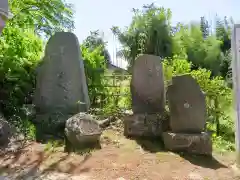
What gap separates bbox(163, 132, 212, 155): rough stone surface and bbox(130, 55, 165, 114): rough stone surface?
118cm

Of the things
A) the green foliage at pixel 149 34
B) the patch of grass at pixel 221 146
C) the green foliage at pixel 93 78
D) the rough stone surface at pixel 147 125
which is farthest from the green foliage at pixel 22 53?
the green foliage at pixel 149 34

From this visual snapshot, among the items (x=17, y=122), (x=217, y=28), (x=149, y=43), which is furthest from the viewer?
(x=217, y=28)

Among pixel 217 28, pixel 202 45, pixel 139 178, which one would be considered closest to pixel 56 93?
pixel 139 178

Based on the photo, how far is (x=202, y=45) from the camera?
17.0m

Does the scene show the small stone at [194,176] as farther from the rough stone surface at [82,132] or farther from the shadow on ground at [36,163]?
the rough stone surface at [82,132]

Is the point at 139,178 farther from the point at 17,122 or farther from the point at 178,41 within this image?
the point at 178,41

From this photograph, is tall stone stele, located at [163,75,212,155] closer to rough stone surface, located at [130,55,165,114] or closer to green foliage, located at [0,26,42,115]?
rough stone surface, located at [130,55,165,114]

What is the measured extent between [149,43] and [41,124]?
11048 millimetres

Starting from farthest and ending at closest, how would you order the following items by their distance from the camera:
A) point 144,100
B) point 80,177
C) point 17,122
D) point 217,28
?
point 217,28 < point 144,100 < point 17,122 < point 80,177

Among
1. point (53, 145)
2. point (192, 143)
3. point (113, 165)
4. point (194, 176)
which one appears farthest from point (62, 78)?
A: point (194, 176)

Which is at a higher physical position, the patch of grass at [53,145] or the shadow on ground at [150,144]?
the patch of grass at [53,145]

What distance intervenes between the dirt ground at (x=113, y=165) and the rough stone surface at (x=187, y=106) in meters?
0.54

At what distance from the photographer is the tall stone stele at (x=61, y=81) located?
617 cm

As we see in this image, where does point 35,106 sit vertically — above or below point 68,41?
below
